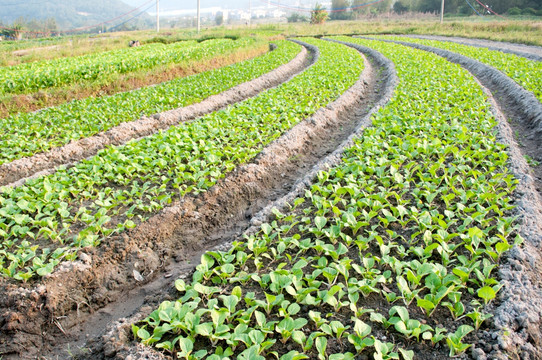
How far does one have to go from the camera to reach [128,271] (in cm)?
451

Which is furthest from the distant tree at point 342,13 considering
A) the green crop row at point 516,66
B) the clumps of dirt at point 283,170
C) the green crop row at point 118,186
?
the green crop row at point 118,186

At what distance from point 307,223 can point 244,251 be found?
90 cm

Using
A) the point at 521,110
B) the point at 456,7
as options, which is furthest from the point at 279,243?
the point at 456,7

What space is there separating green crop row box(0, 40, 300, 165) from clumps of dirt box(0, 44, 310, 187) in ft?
0.86

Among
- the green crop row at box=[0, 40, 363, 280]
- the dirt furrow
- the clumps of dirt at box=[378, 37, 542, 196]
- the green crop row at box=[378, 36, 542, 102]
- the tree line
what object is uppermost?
the tree line

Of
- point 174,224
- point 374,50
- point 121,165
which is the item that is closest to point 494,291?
point 174,224

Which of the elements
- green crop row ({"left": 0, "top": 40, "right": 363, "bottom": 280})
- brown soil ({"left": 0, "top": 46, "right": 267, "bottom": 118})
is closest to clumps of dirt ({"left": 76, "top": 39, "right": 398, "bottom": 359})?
green crop row ({"left": 0, "top": 40, "right": 363, "bottom": 280})

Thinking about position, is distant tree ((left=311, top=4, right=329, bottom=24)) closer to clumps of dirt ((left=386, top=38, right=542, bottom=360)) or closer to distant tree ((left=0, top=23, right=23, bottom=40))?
distant tree ((left=0, top=23, right=23, bottom=40))

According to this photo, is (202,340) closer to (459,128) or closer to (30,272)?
(30,272)

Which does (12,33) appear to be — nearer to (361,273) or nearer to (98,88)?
(98,88)

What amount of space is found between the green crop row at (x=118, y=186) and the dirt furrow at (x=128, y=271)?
0.68 ft

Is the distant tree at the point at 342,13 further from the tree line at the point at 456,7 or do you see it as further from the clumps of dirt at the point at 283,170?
the clumps of dirt at the point at 283,170

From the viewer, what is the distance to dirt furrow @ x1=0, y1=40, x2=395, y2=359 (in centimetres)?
364

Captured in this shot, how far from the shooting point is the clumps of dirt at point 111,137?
7.16m
